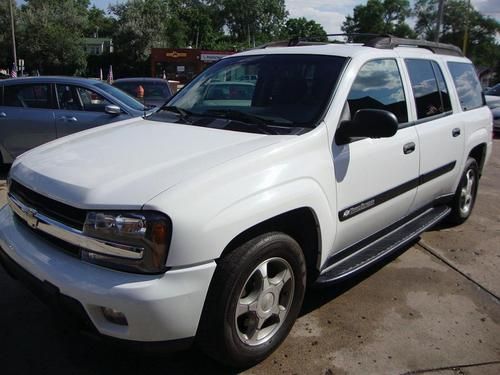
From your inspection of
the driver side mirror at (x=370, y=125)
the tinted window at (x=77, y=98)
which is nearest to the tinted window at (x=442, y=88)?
the driver side mirror at (x=370, y=125)

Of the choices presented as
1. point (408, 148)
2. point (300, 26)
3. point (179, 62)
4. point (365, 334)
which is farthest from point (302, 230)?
point (300, 26)

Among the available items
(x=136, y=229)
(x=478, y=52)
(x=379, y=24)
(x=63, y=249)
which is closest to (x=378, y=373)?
(x=136, y=229)

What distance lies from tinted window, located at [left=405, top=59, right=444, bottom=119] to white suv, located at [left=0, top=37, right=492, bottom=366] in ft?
0.06

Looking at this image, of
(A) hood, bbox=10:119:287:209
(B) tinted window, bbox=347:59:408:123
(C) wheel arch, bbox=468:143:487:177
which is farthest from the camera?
(C) wheel arch, bbox=468:143:487:177

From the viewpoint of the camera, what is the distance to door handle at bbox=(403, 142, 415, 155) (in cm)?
378

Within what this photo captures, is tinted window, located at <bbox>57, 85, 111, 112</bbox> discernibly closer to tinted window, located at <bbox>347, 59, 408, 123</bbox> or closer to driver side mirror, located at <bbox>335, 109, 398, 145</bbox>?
tinted window, located at <bbox>347, 59, 408, 123</bbox>

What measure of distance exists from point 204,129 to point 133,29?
55197 millimetres

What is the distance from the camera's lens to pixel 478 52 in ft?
217

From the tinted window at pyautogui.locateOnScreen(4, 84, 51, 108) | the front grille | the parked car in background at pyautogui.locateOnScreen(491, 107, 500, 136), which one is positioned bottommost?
the parked car in background at pyautogui.locateOnScreen(491, 107, 500, 136)

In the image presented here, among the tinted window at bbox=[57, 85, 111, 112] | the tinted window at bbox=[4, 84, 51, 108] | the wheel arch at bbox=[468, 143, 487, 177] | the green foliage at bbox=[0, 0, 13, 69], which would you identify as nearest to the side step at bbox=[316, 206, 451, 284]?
the wheel arch at bbox=[468, 143, 487, 177]

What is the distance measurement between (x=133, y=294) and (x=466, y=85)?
4.33 m

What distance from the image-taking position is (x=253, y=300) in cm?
276

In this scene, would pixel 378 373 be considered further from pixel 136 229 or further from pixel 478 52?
pixel 478 52

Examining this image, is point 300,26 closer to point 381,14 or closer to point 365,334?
point 381,14
